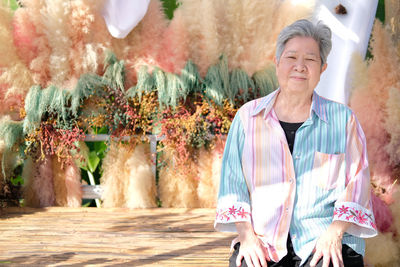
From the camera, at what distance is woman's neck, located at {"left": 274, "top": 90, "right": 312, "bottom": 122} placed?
1318mm

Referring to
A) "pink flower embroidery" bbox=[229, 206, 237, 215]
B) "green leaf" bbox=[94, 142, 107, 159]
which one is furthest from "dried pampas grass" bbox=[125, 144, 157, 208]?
"pink flower embroidery" bbox=[229, 206, 237, 215]

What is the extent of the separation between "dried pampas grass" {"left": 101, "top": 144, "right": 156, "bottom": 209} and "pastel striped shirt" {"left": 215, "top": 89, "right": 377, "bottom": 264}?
1802mm

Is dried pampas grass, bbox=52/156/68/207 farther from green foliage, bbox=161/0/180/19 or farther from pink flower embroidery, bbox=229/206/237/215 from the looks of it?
pink flower embroidery, bbox=229/206/237/215

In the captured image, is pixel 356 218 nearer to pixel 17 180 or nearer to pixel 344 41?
pixel 344 41

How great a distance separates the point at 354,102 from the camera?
7.89 feet

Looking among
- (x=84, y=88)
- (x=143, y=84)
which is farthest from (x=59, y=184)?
(x=143, y=84)

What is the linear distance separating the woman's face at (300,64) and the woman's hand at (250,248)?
1.59 ft

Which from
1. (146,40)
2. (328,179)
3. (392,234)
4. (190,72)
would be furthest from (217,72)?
(328,179)

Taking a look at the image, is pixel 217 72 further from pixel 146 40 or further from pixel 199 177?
pixel 199 177

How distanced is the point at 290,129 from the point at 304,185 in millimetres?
197

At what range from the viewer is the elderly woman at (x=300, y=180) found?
1196 millimetres

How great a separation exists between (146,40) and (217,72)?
2.01ft

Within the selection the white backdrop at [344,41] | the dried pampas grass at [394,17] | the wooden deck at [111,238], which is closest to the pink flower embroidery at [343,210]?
the wooden deck at [111,238]

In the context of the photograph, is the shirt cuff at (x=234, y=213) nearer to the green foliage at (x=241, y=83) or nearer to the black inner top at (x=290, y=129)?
the black inner top at (x=290, y=129)
